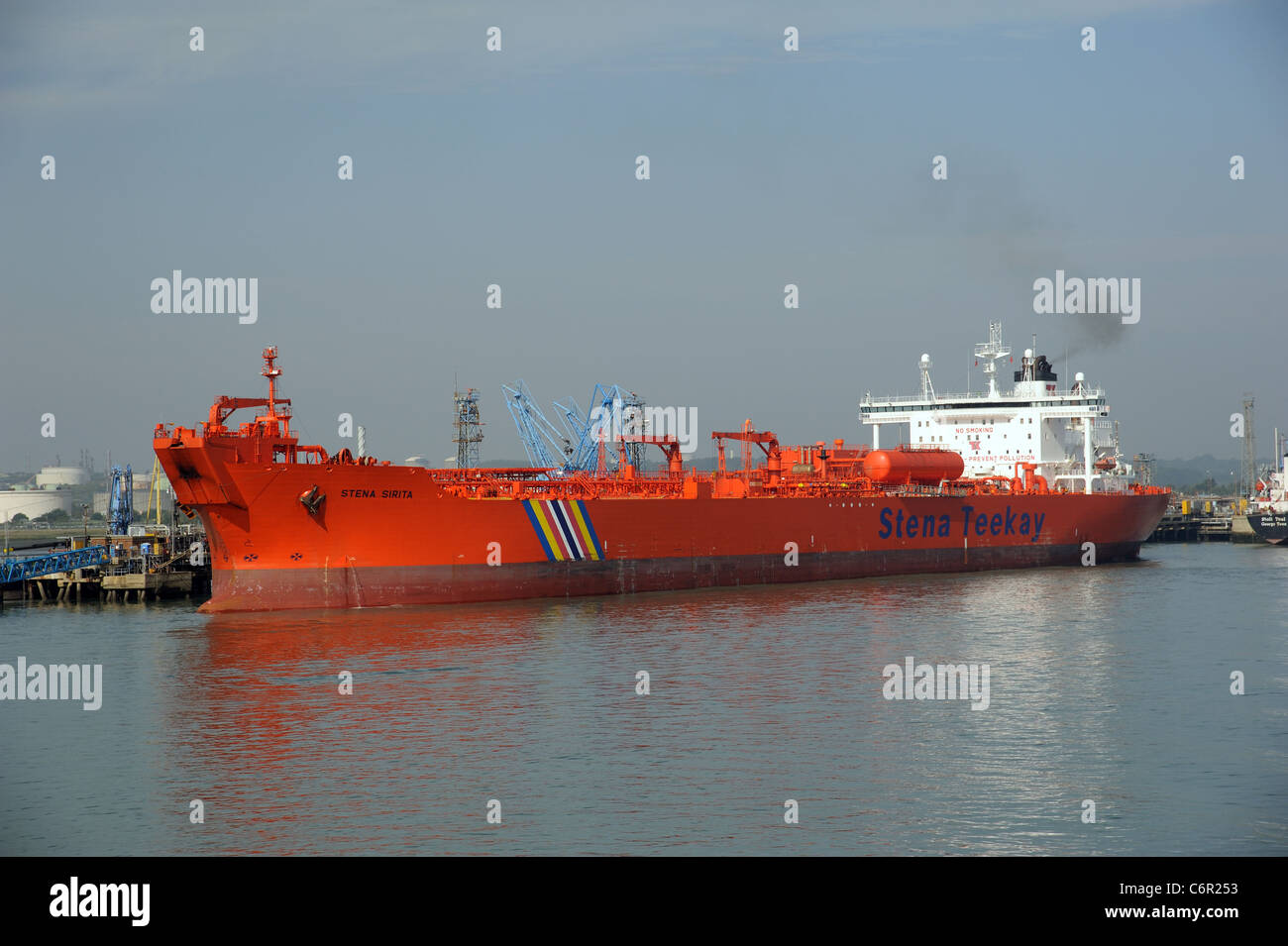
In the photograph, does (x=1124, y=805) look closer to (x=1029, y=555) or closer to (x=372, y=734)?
(x=372, y=734)

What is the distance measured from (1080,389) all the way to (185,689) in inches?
1476

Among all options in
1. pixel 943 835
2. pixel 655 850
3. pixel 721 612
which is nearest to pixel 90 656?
pixel 721 612

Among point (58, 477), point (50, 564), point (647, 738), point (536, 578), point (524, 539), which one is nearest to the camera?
point (647, 738)

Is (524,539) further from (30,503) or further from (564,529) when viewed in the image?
(30,503)

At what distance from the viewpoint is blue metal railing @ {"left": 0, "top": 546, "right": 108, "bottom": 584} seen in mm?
37188

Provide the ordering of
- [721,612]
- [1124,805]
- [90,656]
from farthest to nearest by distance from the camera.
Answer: [721,612]
[90,656]
[1124,805]

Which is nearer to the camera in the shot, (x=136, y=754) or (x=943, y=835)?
(x=943, y=835)

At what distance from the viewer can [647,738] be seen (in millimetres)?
15984

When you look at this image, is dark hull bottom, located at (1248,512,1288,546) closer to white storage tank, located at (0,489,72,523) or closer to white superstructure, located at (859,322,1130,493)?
white superstructure, located at (859,322,1130,493)

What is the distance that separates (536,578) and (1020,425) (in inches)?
952

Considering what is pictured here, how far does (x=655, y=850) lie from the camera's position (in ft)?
38.1

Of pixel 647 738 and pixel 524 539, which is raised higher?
pixel 524 539

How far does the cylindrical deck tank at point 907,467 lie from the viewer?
3869cm

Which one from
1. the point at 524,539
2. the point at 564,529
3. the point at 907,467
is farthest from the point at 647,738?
the point at 907,467
